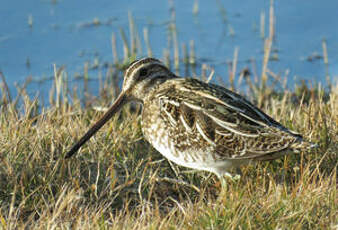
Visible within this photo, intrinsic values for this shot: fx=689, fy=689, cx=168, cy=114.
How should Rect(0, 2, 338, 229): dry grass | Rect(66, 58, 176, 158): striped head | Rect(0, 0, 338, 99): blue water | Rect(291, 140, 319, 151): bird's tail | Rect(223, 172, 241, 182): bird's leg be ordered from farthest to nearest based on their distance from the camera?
1. Rect(0, 0, 338, 99): blue water
2. Rect(66, 58, 176, 158): striped head
3. Rect(223, 172, 241, 182): bird's leg
4. Rect(291, 140, 319, 151): bird's tail
5. Rect(0, 2, 338, 229): dry grass

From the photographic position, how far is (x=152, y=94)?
4156 millimetres

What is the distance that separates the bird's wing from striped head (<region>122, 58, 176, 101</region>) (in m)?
0.25

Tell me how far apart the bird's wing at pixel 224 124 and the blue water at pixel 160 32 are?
3058 mm

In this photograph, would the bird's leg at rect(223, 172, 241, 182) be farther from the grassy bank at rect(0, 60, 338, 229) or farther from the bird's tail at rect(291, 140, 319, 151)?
the bird's tail at rect(291, 140, 319, 151)

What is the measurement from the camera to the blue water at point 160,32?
282 inches

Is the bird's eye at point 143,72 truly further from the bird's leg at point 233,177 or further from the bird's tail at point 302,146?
the bird's tail at point 302,146

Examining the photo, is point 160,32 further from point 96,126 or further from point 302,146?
point 302,146

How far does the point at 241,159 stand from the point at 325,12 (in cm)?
458

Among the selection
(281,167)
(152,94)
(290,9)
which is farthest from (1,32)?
(281,167)

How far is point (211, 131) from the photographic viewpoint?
Result: 3766 mm

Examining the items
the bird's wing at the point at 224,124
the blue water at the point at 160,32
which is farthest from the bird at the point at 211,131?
the blue water at the point at 160,32

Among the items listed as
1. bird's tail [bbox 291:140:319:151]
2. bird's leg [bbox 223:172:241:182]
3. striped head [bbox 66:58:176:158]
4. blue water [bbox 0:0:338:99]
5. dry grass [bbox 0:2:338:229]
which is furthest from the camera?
blue water [bbox 0:0:338:99]

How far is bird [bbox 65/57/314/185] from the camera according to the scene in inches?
147

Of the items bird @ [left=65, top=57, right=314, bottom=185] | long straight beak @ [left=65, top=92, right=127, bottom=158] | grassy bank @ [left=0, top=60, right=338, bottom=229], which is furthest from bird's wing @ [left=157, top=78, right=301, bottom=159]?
long straight beak @ [left=65, top=92, right=127, bottom=158]
